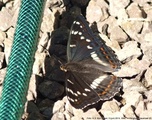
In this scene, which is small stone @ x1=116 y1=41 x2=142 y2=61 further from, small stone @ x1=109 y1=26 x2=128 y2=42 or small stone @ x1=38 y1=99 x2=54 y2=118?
small stone @ x1=38 y1=99 x2=54 y2=118

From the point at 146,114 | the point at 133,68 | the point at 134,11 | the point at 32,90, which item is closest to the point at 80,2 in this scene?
the point at 134,11

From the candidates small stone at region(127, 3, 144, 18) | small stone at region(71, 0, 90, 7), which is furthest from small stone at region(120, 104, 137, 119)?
small stone at region(71, 0, 90, 7)

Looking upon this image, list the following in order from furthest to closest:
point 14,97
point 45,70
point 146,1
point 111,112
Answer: point 146,1 < point 45,70 < point 111,112 < point 14,97

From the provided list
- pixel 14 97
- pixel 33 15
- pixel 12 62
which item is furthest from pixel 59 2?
pixel 14 97

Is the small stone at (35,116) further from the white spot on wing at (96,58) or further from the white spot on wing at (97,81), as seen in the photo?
the white spot on wing at (96,58)

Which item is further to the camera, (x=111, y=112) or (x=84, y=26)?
(x=84, y=26)

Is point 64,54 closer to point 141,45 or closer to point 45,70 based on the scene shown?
point 45,70

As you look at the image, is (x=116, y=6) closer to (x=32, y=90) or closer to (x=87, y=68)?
(x=87, y=68)
